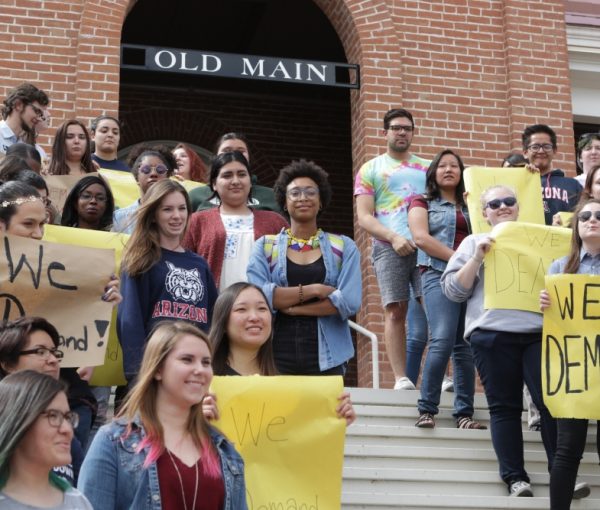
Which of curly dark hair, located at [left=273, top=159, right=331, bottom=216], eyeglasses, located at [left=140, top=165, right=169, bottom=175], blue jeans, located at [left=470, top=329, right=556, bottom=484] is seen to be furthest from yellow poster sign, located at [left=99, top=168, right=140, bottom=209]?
blue jeans, located at [left=470, top=329, right=556, bottom=484]

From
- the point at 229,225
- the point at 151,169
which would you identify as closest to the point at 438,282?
the point at 229,225

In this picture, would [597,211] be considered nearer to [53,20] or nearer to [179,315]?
[179,315]

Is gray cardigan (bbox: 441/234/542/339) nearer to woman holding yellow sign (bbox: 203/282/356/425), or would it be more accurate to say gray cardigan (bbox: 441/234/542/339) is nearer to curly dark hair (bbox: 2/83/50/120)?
woman holding yellow sign (bbox: 203/282/356/425)

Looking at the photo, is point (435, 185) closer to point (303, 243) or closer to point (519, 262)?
point (519, 262)

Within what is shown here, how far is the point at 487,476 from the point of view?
717 centimetres

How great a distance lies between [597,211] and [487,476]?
1655 millimetres

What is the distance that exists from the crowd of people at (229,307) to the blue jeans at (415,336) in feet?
0.05

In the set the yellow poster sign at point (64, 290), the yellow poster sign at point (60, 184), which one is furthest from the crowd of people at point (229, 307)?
the yellow poster sign at point (60, 184)

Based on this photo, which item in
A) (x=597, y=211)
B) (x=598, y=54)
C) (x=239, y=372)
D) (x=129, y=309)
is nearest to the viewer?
(x=239, y=372)

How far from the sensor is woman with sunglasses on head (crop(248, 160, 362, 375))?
22.1 feet

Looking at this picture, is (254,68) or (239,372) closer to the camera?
(239,372)

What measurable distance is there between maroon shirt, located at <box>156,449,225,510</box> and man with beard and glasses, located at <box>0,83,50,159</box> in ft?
14.5

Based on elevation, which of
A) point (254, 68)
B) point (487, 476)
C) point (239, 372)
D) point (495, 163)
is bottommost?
point (487, 476)

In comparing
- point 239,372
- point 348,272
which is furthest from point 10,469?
point 348,272
